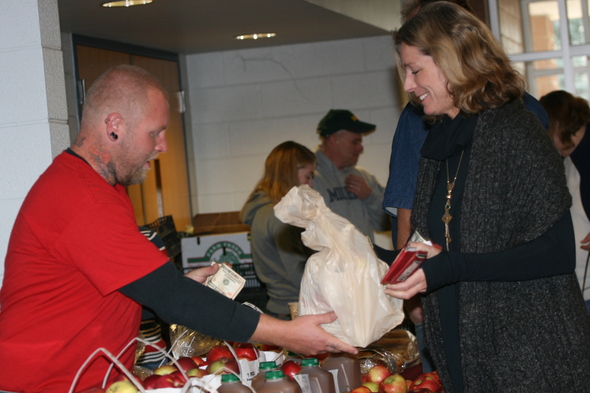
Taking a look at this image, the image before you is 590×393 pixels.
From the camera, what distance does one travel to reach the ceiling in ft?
11.8

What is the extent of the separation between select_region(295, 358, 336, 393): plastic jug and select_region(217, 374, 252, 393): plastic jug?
185 mm

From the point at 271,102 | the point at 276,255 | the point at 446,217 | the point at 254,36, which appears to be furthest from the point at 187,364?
the point at 271,102

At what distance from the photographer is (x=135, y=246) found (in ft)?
5.33

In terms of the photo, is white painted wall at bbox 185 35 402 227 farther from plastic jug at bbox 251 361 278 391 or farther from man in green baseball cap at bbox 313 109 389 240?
plastic jug at bbox 251 361 278 391

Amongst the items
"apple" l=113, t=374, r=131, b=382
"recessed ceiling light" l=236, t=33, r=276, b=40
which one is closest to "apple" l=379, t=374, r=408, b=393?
"apple" l=113, t=374, r=131, b=382

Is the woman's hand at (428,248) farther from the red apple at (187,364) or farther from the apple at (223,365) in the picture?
the red apple at (187,364)

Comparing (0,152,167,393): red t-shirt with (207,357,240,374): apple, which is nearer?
(0,152,167,393): red t-shirt

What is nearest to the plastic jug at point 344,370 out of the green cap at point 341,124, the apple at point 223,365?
the apple at point 223,365

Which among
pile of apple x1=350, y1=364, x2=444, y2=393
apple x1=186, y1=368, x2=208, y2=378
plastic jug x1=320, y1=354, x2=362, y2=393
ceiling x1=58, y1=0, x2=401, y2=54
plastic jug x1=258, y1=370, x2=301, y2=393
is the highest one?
ceiling x1=58, y1=0, x2=401, y2=54

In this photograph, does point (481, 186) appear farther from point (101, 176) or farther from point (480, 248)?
point (101, 176)

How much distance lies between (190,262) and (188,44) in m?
1.52

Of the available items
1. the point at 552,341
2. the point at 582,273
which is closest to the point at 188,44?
the point at 582,273

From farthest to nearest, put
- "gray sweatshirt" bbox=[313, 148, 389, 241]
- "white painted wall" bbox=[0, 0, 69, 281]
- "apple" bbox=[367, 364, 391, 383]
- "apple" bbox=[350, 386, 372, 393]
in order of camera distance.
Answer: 1. "gray sweatshirt" bbox=[313, 148, 389, 241]
2. "white painted wall" bbox=[0, 0, 69, 281]
3. "apple" bbox=[367, 364, 391, 383]
4. "apple" bbox=[350, 386, 372, 393]

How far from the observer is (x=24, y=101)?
7.77ft
